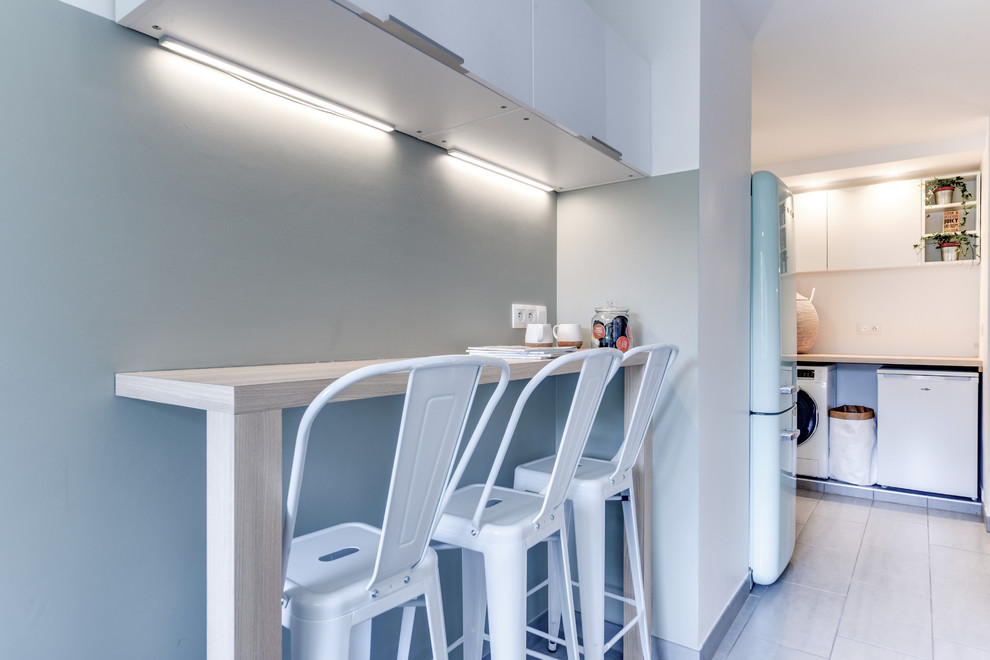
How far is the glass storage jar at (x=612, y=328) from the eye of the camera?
202cm

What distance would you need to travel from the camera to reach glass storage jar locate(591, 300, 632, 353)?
6.62ft

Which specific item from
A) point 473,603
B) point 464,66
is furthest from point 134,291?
point 473,603

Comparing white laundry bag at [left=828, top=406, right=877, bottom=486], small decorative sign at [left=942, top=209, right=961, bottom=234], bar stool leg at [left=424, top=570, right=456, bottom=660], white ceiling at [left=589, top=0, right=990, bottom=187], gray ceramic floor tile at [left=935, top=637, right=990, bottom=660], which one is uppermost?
white ceiling at [left=589, top=0, right=990, bottom=187]

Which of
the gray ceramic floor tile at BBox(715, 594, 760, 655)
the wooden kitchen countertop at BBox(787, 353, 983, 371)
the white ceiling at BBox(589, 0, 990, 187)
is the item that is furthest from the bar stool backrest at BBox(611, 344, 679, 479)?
the wooden kitchen countertop at BBox(787, 353, 983, 371)

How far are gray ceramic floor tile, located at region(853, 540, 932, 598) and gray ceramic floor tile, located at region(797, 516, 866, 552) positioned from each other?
83 millimetres

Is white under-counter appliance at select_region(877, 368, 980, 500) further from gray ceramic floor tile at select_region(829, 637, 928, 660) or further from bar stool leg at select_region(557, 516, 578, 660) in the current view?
bar stool leg at select_region(557, 516, 578, 660)

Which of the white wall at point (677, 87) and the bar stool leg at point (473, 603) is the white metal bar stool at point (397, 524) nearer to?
the bar stool leg at point (473, 603)

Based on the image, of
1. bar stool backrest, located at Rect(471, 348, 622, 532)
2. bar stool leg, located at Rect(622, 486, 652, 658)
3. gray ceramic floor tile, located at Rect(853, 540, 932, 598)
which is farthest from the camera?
gray ceramic floor tile, located at Rect(853, 540, 932, 598)

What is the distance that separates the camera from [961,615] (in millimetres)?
2367

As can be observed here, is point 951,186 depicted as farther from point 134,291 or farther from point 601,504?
point 134,291

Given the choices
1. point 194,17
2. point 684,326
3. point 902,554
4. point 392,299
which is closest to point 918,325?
point 902,554

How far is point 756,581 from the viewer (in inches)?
102

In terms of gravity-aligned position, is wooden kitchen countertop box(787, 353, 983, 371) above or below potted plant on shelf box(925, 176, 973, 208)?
below

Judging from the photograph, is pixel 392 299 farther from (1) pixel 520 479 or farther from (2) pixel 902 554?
(2) pixel 902 554
